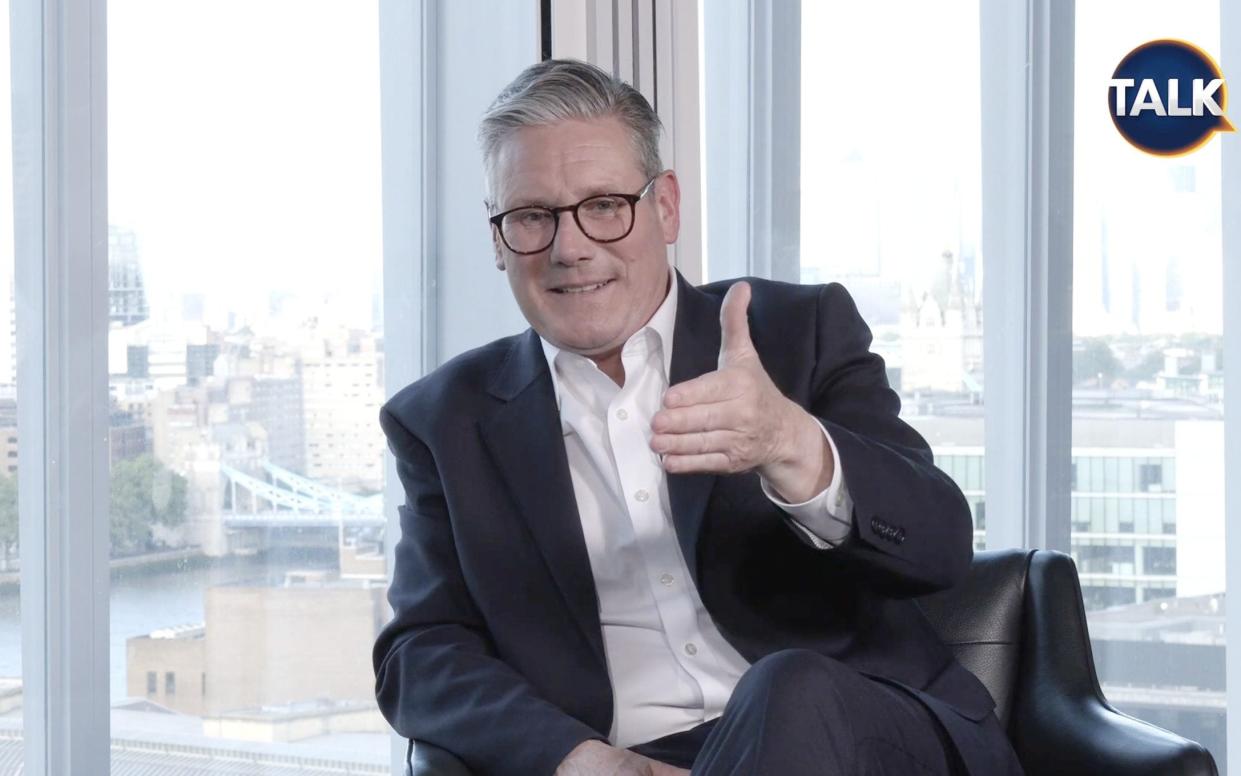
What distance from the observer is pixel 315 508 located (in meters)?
2.60

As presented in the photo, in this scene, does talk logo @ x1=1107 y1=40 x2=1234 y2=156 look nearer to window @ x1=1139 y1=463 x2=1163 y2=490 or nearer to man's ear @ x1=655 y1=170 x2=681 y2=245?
window @ x1=1139 y1=463 x2=1163 y2=490

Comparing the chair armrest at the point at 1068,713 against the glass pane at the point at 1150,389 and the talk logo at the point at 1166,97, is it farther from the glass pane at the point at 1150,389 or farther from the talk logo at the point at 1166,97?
the talk logo at the point at 1166,97

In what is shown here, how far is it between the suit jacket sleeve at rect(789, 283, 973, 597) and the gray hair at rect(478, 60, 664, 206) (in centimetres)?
31

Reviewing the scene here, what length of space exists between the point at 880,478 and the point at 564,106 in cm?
64

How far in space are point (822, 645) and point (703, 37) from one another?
220cm

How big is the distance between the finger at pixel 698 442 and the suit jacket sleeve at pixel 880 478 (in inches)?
6.6

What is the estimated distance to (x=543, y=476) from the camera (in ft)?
5.71

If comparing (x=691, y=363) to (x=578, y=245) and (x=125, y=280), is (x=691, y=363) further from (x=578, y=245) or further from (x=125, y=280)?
(x=125, y=280)

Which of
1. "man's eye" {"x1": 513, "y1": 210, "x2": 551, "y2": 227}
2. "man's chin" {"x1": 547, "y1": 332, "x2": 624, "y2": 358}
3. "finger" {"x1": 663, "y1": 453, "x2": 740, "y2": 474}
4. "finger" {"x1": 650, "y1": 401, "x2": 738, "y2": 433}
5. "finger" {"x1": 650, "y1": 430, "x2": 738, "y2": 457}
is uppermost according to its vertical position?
"man's eye" {"x1": 513, "y1": 210, "x2": 551, "y2": 227}

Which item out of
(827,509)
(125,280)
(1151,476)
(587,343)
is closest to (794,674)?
(827,509)

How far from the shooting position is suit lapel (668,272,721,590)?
5.46 ft

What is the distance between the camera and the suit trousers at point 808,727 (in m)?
1.26

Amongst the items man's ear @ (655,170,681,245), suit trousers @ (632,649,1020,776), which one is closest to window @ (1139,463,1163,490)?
man's ear @ (655,170,681,245)

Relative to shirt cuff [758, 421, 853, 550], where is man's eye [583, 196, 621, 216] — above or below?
above
